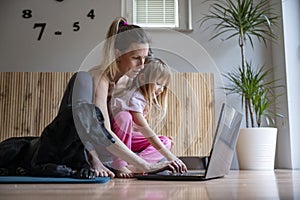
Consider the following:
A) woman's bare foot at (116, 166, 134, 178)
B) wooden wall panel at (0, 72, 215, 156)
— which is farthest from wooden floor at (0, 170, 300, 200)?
wooden wall panel at (0, 72, 215, 156)

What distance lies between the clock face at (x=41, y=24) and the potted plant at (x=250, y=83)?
0.89m

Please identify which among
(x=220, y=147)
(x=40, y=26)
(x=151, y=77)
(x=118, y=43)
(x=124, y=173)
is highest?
(x=40, y=26)

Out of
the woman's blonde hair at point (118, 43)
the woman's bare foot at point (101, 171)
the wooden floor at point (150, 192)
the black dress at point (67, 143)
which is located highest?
the woman's blonde hair at point (118, 43)

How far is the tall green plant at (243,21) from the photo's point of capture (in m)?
2.75

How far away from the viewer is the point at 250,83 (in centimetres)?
Answer: 268

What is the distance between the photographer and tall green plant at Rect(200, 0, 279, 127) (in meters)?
2.75

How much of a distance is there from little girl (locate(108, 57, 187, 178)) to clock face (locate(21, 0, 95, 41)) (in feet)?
4.84

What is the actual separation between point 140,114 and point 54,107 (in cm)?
126

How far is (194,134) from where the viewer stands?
263 centimetres

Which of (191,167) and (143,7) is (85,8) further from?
(191,167)

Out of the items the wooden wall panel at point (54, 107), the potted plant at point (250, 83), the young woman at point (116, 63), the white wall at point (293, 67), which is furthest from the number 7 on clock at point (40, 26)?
the white wall at point (293, 67)

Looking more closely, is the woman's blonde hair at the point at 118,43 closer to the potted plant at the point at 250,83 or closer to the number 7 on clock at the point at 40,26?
the potted plant at the point at 250,83

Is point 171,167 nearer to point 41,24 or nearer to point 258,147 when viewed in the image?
point 258,147

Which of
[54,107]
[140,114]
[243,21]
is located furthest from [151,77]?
[243,21]
